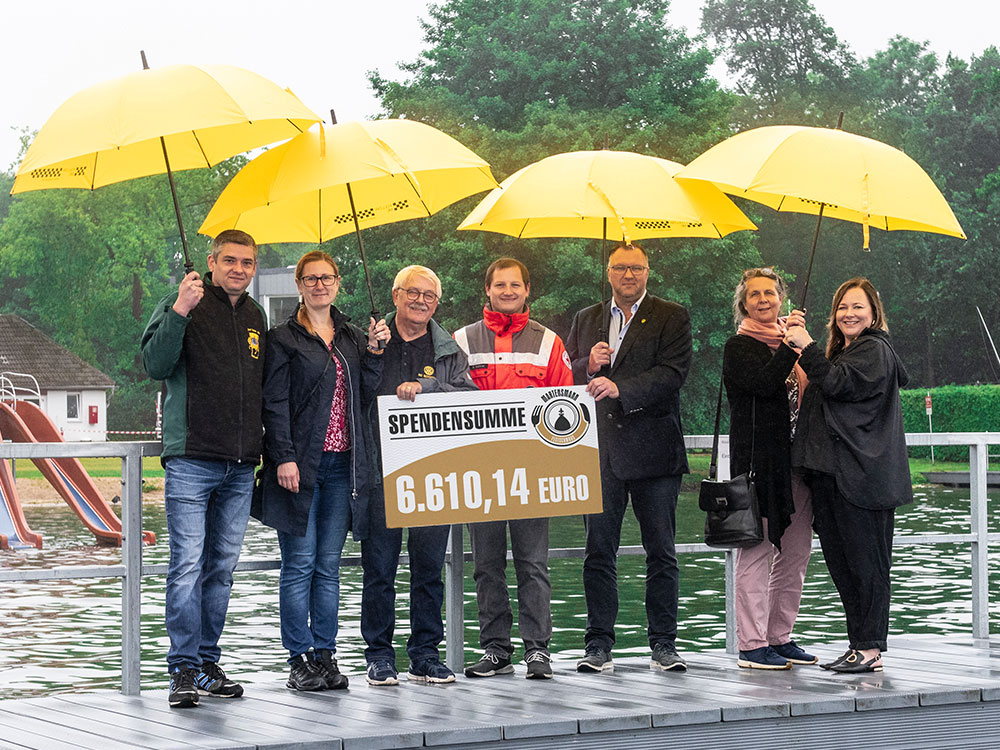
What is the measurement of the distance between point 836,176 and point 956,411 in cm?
4170

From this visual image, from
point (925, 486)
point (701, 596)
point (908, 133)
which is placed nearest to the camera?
point (701, 596)

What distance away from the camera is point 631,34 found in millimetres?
41562

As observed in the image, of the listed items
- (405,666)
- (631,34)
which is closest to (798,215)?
(631,34)

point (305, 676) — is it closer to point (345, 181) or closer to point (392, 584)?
point (392, 584)

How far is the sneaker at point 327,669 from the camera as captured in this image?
6.30m

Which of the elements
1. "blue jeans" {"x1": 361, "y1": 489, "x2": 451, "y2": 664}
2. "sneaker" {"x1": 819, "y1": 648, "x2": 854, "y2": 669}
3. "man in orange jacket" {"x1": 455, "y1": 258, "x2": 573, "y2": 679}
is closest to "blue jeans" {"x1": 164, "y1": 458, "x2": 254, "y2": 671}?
"blue jeans" {"x1": 361, "y1": 489, "x2": 451, "y2": 664}

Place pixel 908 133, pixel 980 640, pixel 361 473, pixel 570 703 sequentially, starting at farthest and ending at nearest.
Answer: pixel 908 133 < pixel 980 640 < pixel 361 473 < pixel 570 703

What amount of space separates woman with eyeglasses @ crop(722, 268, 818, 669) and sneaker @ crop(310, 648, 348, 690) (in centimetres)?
192

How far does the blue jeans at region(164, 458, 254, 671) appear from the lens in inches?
235

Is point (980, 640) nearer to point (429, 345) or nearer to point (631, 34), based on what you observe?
point (429, 345)

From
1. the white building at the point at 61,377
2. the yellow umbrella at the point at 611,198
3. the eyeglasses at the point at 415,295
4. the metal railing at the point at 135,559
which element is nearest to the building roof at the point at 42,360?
the white building at the point at 61,377

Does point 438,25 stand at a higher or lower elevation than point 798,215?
higher

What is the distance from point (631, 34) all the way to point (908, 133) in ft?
79.9

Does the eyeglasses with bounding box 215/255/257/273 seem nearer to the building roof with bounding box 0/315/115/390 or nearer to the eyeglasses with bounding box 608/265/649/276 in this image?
the eyeglasses with bounding box 608/265/649/276
